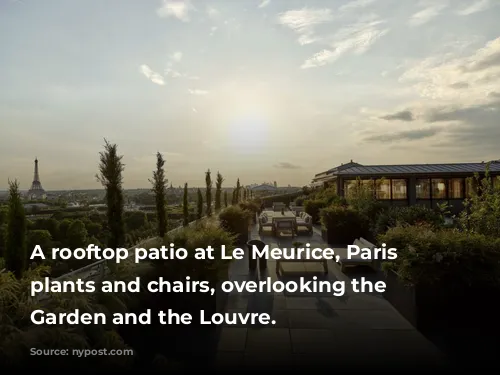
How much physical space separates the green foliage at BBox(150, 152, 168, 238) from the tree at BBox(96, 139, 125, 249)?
216 cm

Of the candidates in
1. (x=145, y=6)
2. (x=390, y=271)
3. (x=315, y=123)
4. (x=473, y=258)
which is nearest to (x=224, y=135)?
(x=315, y=123)

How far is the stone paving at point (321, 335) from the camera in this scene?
150 inches

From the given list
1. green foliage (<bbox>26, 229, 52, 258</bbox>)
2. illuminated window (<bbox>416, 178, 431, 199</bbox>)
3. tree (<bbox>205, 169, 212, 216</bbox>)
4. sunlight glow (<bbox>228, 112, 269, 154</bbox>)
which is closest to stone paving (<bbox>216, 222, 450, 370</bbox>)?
sunlight glow (<bbox>228, 112, 269, 154</bbox>)

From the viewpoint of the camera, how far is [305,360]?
3.77m

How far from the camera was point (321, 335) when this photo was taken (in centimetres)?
440

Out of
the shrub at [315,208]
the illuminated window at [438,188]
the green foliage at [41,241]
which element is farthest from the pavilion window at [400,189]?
the green foliage at [41,241]

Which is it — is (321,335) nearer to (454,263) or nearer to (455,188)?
(454,263)

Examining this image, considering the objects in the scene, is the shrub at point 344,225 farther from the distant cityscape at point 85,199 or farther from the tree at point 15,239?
the tree at point 15,239

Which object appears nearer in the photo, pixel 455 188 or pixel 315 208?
pixel 315 208

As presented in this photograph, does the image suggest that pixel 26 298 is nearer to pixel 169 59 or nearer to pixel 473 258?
pixel 473 258

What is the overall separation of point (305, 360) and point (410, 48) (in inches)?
292

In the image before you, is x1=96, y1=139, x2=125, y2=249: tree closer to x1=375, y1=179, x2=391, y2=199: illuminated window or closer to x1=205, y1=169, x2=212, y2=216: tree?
x1=205, y1=169, x2=212, y2=216: tree

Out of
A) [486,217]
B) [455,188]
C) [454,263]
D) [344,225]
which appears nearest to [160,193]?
[344,225]

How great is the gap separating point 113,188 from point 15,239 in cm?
231
